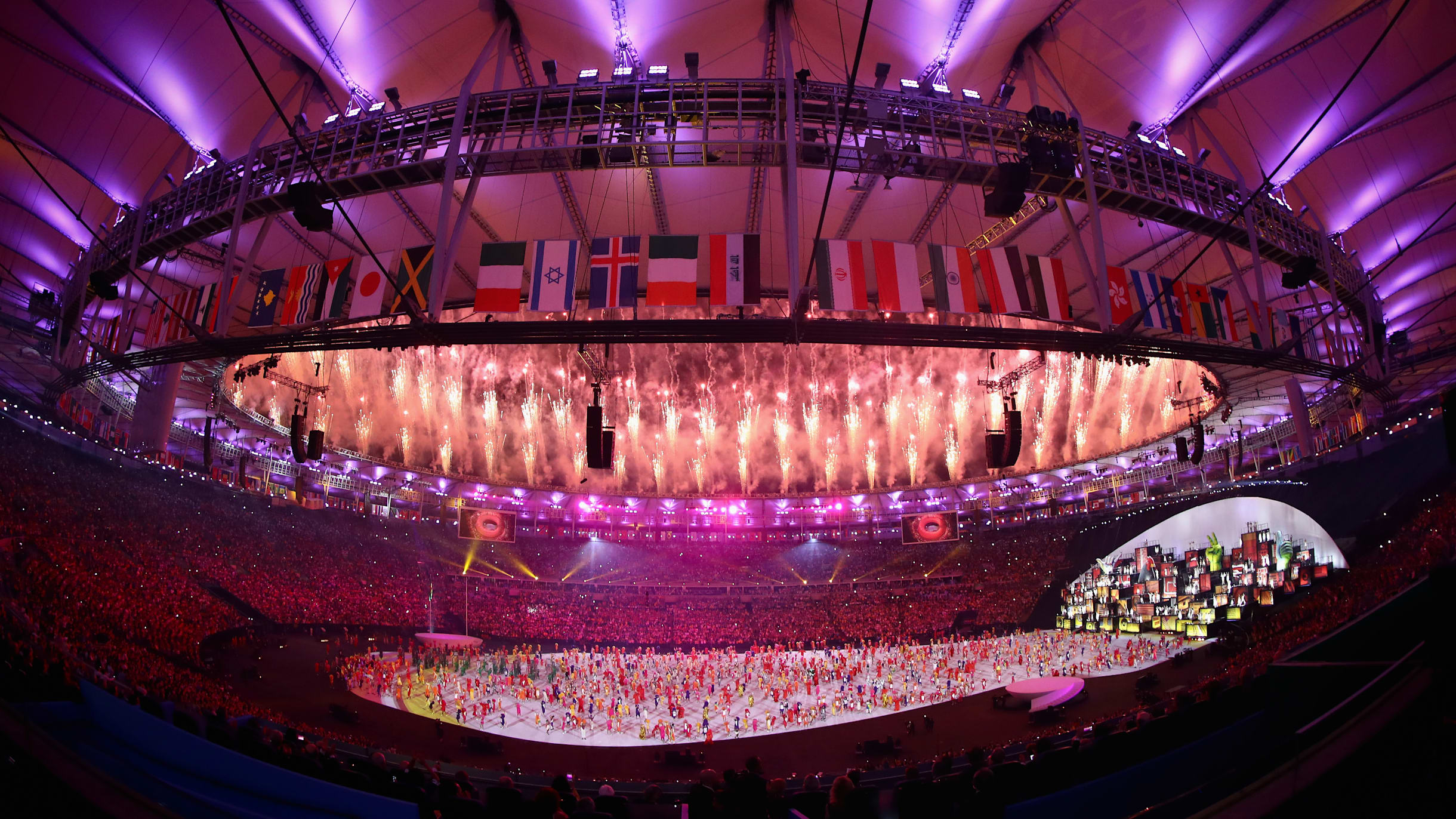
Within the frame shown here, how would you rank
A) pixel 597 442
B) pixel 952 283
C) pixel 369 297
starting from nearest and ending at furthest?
1. pixel 952 283
2. pixel 369 297
3. pixel 597 442

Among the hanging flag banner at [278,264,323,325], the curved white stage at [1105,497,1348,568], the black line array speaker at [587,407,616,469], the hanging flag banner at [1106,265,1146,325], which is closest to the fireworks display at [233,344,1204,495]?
the curved white stage at [1105,497,1348,568]

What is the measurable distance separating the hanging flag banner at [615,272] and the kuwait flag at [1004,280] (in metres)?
7.62

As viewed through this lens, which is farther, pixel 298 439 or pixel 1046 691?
pixel 1046 691

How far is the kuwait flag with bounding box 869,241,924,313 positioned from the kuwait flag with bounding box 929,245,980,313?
463 mm

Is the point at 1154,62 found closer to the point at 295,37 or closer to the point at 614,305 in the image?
the point at 614,305

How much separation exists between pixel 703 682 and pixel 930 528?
57.3ft

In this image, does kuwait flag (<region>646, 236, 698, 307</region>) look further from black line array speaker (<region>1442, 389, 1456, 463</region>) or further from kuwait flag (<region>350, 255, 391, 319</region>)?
black line array speaker (<region>1442, 389, 1456, 463</region>)

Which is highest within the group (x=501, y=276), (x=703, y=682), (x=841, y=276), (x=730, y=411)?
(x=730, y=411)

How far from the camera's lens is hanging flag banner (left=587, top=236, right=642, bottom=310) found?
41.6 ft

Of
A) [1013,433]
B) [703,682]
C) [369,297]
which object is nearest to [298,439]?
[369,297]

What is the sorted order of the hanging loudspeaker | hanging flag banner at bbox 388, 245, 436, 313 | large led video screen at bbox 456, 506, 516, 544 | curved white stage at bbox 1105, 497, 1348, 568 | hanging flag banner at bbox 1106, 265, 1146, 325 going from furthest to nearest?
large led video screen at bbox 456, 506, 516, 544 < curved white stage at bbox 1105, 497, 1348, 568 < the hanging loudspeaker < hanging flag banner at bbox 1106, 265, 1146, 325 < hanging flag banner at bbox 388, 245, 436, 313

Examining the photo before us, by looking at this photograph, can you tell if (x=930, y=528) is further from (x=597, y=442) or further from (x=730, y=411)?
(x=597, y=442)

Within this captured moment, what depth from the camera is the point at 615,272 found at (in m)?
12.8

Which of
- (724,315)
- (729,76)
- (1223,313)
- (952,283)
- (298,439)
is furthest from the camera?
(724,315)
